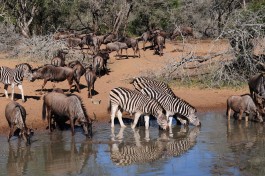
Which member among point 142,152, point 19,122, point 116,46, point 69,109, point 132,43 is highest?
point 132,43

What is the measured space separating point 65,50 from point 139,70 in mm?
3797

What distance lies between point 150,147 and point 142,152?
1.91 ft

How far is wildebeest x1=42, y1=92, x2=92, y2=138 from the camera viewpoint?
14.6 m

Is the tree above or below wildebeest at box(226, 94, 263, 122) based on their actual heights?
above

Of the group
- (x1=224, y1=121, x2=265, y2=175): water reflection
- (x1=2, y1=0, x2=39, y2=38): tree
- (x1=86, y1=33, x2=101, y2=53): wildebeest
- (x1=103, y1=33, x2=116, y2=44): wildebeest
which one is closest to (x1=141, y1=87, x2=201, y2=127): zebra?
(x1=224, y1=121, x2=265, y2=175): water reflection

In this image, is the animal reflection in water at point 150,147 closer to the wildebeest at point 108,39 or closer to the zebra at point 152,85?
the zebra at point 152,85

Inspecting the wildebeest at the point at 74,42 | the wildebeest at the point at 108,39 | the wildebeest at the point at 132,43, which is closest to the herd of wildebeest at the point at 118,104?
the wildebeest at the point at 74,42

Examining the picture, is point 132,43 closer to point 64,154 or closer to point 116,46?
point 116,46

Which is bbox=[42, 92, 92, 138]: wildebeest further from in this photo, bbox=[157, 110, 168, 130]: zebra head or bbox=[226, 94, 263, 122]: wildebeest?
bbox=[226, 94, 263, 122]: wildebeest

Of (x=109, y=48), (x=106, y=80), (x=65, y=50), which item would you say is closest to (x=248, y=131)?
(x=106, y=80)

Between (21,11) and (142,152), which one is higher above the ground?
(21,11)

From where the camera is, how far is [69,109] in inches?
577

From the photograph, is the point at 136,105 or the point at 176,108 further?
the point at 176,108

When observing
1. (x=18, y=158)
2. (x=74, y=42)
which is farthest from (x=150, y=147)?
(x=74, y=42)
